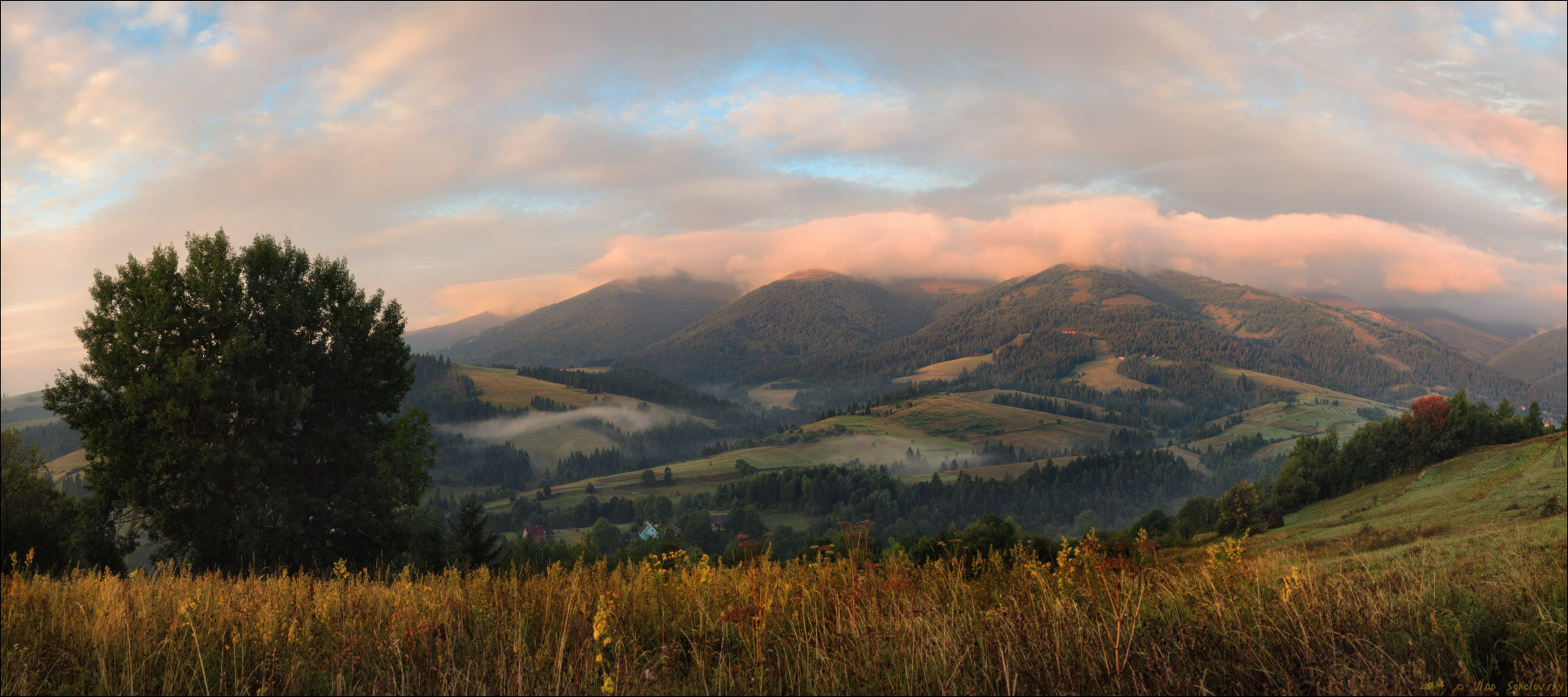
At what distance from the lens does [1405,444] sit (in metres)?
109

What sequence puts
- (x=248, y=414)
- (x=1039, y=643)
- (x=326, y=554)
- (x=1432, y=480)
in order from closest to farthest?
(x=1039, y=643) → (x=248, y=414) → (x=326, y=554) → (x=1432, y=480)

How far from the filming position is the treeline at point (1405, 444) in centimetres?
10556

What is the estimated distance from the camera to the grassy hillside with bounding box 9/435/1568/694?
4.25 meters

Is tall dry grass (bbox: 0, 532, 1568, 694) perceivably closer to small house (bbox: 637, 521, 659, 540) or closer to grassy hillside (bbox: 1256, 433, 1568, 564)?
grassy hillside (bbox: 1256, 433, 1568, 564)

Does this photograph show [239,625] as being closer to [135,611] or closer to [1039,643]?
[135,611]

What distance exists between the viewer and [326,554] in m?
29.4

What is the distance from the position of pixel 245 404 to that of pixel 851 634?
1160 inches

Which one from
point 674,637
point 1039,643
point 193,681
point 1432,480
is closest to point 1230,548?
point 1039,643

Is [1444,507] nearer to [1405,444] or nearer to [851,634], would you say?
[1405,444]

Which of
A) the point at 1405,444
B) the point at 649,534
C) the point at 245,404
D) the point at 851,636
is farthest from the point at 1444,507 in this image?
the point at 649,534

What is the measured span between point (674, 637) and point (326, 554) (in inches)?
1208


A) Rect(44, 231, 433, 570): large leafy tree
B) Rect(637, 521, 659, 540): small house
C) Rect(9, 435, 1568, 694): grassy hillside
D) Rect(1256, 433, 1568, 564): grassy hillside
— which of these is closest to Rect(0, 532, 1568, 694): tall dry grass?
Rect(9, 435, 1568, 694): grassy hillside

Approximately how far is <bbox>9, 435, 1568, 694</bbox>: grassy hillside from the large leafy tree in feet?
72.3

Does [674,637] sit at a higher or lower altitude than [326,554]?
higher
